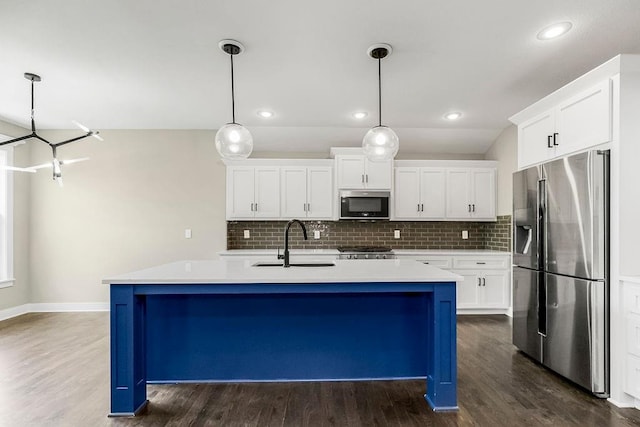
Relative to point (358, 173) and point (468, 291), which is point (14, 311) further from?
point (468, 291)

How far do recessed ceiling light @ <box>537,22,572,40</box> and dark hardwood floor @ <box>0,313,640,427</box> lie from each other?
252 centimetres

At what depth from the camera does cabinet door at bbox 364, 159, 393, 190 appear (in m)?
4.74

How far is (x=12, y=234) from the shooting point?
451cm

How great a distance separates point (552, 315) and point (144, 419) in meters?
3.04

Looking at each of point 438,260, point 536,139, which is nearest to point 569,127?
point 536,139

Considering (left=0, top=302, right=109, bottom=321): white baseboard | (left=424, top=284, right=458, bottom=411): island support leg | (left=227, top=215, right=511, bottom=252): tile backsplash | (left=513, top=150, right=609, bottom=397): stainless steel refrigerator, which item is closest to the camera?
(left=424, top=284, right=458, bottom=411): island support leg

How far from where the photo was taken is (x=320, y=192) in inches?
189

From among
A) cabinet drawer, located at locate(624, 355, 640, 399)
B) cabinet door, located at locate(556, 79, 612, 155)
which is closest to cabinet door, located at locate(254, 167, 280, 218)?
cabinet door, located at locate(556, 79, 612, 155)

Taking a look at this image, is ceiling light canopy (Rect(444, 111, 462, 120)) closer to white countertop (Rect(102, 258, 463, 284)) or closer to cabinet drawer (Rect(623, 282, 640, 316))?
white countertop (Rect(102, 258, 463, 284))

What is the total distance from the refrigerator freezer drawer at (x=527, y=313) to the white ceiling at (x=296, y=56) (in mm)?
1797

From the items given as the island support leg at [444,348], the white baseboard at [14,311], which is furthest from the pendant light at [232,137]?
the white baseboard at [14,311]

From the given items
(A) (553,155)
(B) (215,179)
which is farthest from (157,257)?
(A) (553,155)

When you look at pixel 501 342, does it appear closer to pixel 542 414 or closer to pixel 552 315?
pixel 552 315

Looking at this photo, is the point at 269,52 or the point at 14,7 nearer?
the point at 14,7
